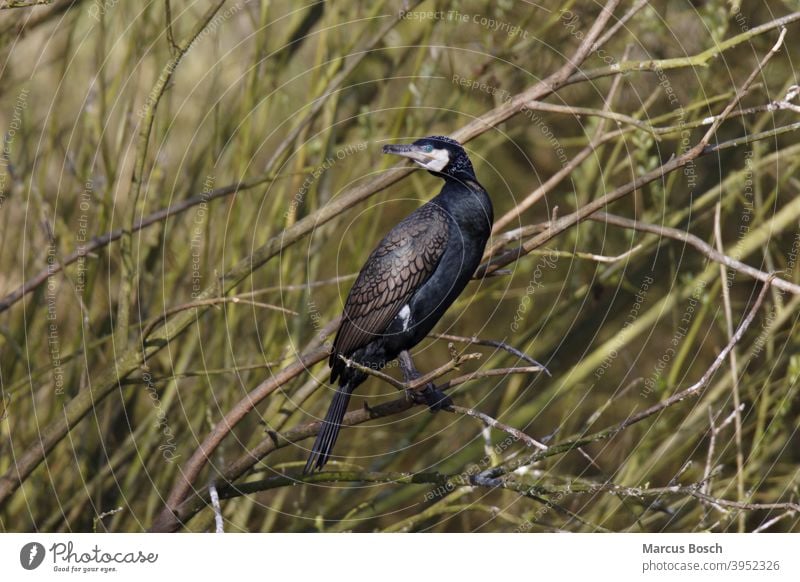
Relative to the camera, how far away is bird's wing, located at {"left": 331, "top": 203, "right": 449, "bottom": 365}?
272 centimetres

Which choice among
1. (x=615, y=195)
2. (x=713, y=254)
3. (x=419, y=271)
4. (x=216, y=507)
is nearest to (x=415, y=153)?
(x=419, y=271)

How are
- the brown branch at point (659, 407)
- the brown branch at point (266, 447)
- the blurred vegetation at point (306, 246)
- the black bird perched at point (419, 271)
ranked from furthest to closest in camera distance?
1. the blurred vegetation at point (306, 246)
2. the black bird perched at point (419, 271)
3. the brown branch at point (266, 447)
4. the brown branch at point (659, 407)

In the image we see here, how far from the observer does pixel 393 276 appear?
2746 millimetres

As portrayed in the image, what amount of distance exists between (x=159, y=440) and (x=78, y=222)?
36.4 inches

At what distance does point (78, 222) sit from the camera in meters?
3.38

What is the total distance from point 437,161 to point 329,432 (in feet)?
3.10

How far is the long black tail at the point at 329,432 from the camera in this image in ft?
9.07

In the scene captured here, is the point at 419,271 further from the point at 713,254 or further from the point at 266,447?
the point at 713,254

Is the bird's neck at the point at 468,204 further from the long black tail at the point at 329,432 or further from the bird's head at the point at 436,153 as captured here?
the long black tail at the point at 329,432

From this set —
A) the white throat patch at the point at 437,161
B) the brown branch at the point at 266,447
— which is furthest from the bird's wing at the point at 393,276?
the brown branch at the point at 266,447

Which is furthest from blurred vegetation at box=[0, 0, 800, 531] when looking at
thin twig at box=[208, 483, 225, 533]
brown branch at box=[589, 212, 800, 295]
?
brown branch at box=[589, 212, 800, 295]

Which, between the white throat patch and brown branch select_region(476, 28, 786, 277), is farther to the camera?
the white throat patch

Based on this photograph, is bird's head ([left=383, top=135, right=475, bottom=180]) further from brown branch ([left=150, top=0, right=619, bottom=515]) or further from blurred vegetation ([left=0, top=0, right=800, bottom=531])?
blurred vegetation ([left=0, top=0, right=800, bottom=531])
